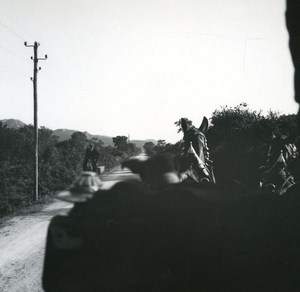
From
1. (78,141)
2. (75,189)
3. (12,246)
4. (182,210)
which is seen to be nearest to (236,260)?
(182,210)

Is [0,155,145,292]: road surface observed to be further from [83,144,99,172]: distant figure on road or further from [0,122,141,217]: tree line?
[83,144,99,172]: distant figure on road

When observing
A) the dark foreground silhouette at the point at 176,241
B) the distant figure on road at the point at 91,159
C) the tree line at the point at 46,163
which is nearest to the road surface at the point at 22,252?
the tree line at the point at 46,163

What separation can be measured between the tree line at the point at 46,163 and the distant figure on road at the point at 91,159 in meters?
0.10

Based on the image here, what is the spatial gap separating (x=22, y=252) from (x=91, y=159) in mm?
9285

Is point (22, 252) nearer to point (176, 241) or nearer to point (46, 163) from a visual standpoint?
point (46, 163)

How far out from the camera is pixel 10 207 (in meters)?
16.9

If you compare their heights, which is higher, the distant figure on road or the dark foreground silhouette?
the distant figure on road

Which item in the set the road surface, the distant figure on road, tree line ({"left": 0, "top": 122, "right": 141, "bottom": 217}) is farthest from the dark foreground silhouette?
the road surface

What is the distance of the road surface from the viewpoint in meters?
7.38

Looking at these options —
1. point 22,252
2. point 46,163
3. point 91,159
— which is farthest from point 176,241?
point 46,163

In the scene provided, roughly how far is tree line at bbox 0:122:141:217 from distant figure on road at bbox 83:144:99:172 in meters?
0.10

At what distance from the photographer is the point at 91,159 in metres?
1.88

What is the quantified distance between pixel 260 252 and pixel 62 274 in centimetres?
172

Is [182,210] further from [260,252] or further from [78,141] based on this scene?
[78,141]
